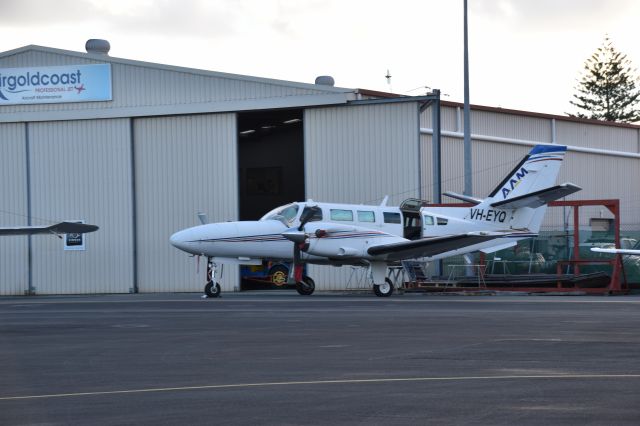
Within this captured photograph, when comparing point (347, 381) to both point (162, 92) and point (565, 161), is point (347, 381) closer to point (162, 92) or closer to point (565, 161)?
point (162, 92)

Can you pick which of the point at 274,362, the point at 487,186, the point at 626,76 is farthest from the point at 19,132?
the point at 626,76

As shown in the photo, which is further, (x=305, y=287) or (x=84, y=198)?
(x=84, y=198)

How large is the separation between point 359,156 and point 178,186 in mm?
6787

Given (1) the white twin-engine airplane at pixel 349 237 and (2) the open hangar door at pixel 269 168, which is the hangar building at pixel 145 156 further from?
(2) the open hangar door at pixel 269 168

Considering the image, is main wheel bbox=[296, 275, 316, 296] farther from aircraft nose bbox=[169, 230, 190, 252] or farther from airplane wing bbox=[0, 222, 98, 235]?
airplane wing bbox=[0, 222, 98, 235]

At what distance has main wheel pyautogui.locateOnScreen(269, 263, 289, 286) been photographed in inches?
1465

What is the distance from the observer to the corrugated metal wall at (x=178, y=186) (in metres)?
36.3

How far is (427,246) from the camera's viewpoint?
2675 cm

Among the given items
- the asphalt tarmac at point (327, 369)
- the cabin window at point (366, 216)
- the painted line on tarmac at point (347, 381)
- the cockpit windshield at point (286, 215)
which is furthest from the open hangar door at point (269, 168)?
the painted line on tarmac at point (347, 381)

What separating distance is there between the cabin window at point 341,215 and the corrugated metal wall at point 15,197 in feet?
49.6

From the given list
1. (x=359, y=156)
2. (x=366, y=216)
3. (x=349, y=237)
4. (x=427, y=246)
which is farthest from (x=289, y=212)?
(x=359, y=156)

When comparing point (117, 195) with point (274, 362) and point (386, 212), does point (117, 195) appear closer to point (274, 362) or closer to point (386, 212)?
point (386, 212)

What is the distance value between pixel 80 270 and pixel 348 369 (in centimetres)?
2801

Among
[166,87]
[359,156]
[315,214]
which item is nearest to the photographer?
[315,214]
